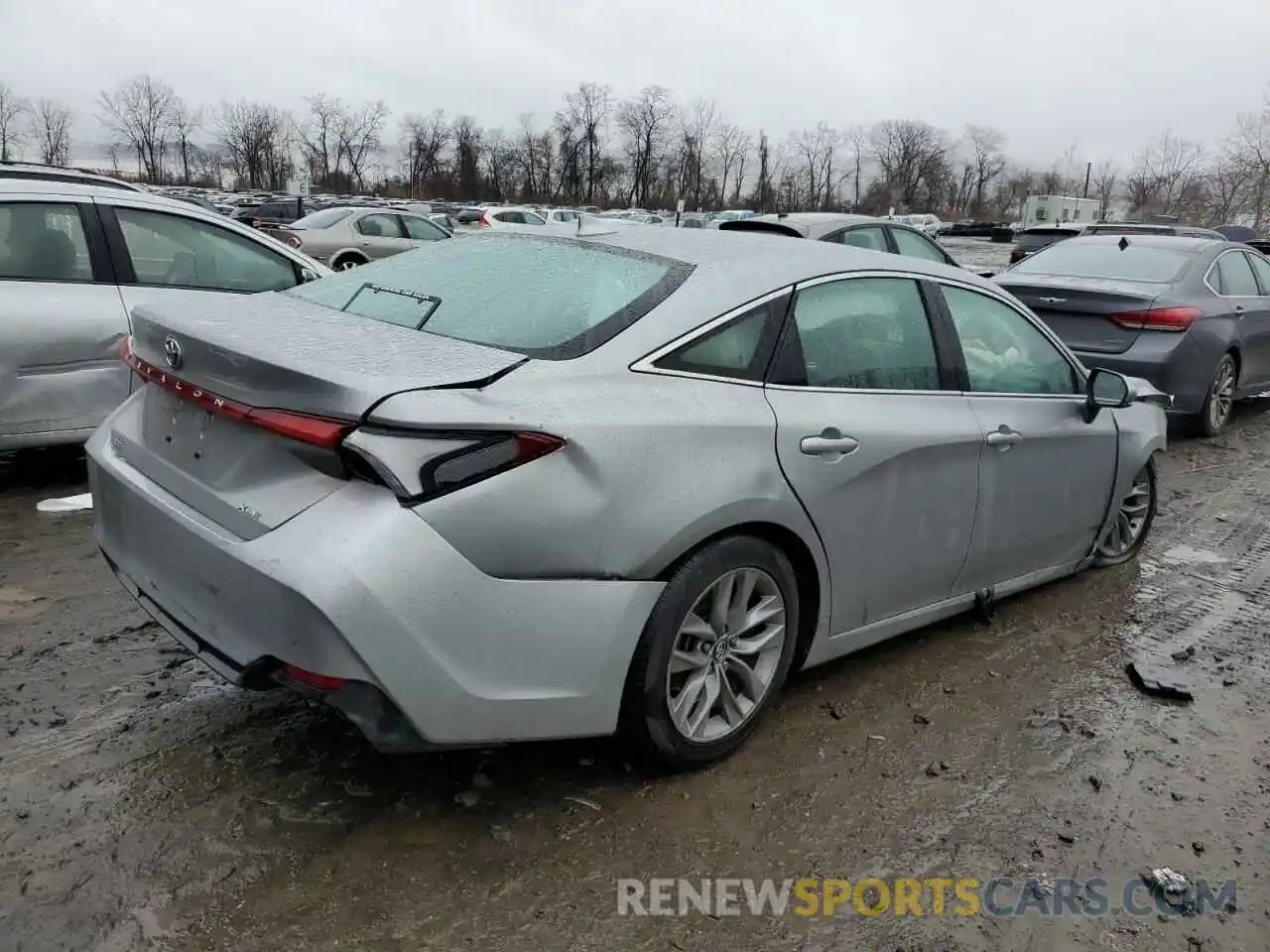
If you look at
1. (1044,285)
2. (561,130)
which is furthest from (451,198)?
(1044,285)

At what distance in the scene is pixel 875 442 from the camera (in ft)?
10.5

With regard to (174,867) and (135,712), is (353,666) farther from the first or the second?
(135,712)

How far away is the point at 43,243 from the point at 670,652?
438 centimetres

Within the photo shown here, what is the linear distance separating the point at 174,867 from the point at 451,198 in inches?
3176

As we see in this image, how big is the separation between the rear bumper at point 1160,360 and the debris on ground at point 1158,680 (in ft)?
12.5

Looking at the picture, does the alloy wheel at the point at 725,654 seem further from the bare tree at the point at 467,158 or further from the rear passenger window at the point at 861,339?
the bare tree at the point at 467,158

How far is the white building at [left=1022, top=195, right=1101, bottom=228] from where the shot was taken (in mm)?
69250

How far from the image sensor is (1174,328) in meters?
7.31

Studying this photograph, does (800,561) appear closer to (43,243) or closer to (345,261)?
(43,243)

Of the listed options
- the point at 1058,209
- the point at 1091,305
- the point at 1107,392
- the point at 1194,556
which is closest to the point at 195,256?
the point at 1107,392

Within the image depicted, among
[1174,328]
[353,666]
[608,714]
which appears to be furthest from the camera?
[1174,328]

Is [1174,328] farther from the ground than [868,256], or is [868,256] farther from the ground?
[868,256]

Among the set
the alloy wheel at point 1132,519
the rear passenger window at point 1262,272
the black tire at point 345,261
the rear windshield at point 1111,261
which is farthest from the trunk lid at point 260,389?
the black tire at point 345,261

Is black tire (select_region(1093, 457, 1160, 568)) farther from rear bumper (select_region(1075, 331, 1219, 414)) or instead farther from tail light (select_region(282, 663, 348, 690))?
tail light (select_region(282, 663, 348, 690))
